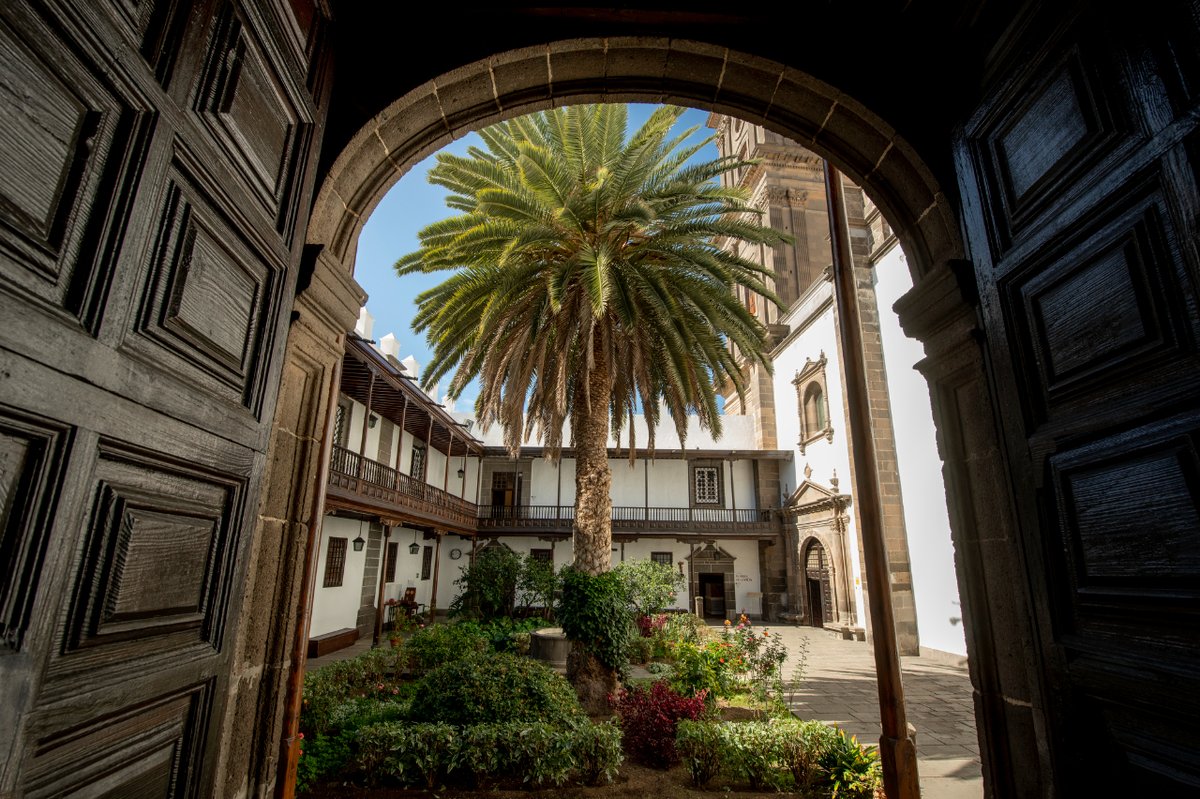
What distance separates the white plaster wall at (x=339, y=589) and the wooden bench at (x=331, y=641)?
0.22 metres

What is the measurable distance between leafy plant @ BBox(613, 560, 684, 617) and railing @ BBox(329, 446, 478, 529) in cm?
549

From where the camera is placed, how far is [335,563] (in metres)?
14.2

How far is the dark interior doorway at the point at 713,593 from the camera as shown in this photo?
2222 cm

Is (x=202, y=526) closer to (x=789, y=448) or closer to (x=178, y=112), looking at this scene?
(x=178, y=112)

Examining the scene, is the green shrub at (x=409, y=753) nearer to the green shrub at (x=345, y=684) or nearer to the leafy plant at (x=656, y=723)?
the green shrub at (x=345, y=684)

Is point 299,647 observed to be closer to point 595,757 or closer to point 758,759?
point 595,757

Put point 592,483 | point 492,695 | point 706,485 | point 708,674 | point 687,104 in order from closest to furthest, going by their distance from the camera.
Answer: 1. point 687,104
2. point 492,695
3. point 708,674
4. point 592,483
5. point 706,485

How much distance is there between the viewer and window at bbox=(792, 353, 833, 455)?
18.0 metres

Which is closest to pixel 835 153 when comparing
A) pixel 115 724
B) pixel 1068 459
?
pixel 1068 459

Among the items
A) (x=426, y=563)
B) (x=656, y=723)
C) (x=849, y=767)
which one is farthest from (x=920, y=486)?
(x=426, y=563)

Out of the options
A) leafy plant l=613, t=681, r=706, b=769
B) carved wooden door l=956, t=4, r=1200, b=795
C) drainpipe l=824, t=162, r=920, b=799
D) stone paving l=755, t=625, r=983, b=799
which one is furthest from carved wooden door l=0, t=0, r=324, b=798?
stone paving l=755, t=625, r=983, b=799

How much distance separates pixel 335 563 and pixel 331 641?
1.87 meters

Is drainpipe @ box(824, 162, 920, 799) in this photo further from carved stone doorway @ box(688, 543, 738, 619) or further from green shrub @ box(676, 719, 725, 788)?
carved stone doorway @ box(688, 543, 738, 619)

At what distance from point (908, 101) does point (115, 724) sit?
3.46 meters
